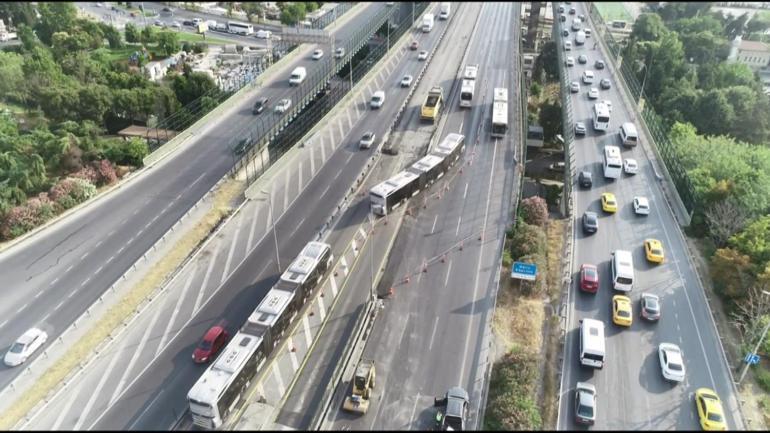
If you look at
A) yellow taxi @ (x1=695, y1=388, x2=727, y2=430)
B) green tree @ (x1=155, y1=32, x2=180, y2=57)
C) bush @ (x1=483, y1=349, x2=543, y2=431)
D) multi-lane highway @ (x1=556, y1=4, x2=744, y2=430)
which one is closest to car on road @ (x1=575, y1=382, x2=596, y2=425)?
multi-lane highway @ (x1=556, y1=4, x2=744, y2=430)

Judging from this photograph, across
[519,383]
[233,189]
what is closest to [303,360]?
[519,383]

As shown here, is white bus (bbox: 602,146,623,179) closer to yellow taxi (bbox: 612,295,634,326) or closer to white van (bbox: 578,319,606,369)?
yellow taxi (bbox: 612,295,634,326)

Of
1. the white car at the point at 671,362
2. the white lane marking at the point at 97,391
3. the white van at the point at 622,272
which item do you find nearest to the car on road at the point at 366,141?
the white van at the point at 622,272

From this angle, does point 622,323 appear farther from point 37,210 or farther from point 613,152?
A: point 37,210

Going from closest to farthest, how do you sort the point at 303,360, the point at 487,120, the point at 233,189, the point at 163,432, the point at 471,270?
1. the point at 163,432
2. the point at 303,360
3. the point at 471,270
4. the point at 233,189
5. the point at 487,120

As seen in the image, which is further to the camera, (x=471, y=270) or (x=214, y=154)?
(x=214, y=154)

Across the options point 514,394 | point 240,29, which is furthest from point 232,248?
point 240,29

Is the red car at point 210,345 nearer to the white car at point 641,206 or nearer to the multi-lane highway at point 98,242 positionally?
the multi-lane highway at point 98,242

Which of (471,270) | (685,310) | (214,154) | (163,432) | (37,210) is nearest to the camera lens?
(163,432)
